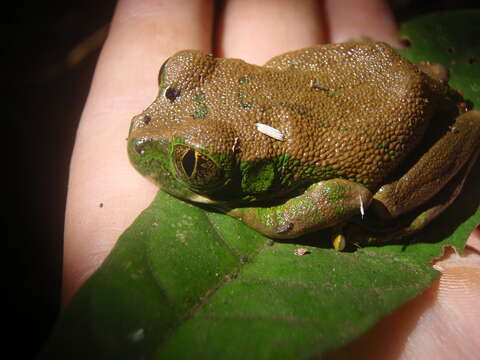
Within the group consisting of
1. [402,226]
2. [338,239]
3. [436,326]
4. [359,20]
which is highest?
[359,20]

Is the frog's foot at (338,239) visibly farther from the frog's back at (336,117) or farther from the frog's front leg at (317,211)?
the frog's back at (336,117)

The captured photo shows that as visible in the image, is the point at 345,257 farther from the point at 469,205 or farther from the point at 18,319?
the point at 18,319

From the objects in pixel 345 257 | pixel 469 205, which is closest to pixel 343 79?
pixel 345 257

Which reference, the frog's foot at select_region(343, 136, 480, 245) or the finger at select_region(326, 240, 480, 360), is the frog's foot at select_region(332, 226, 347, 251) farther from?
the finger at select_region(326, 240, 480, 360)

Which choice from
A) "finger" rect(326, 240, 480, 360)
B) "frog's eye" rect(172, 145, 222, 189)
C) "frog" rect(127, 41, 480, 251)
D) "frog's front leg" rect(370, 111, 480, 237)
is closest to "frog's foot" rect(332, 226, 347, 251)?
"frog" rect(127, 41, 480, 251)

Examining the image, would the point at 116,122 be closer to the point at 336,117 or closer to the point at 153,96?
the point at 153,96

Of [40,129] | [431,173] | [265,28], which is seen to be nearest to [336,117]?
[431,173]
